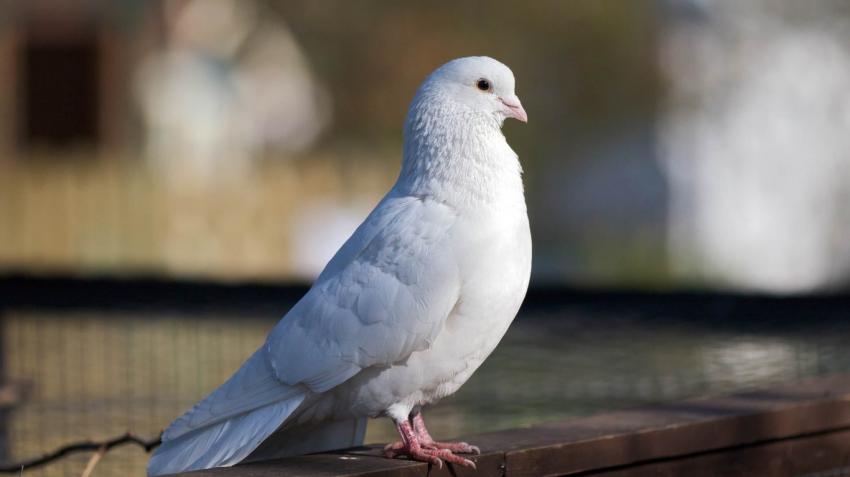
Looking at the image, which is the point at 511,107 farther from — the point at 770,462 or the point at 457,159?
the point at 770,462

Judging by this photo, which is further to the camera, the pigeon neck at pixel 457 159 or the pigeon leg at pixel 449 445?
the pigeon neck at pixel 457 159

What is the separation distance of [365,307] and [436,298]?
0.49ft

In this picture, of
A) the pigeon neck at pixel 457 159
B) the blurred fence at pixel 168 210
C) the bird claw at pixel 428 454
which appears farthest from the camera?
the blurred fence at pixel 168 210

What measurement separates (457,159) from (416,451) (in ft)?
1.95

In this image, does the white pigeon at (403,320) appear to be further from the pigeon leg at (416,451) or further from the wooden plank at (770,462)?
the wooden plank at (770,462)

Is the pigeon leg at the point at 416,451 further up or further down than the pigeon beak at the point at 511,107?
further down

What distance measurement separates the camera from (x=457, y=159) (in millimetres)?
2555

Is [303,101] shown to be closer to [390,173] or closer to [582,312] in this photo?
[390,173]

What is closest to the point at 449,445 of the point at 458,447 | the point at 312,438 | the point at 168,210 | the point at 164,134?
the point at 458,447

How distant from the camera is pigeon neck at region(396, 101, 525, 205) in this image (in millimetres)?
2525

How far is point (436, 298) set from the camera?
7.91ft

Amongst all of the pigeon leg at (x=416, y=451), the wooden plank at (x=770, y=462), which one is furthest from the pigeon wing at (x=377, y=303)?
the wooden plank at (x=770, y=462)

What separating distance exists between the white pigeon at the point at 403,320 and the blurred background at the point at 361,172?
1.92m

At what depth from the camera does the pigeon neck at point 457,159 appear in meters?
2.53
